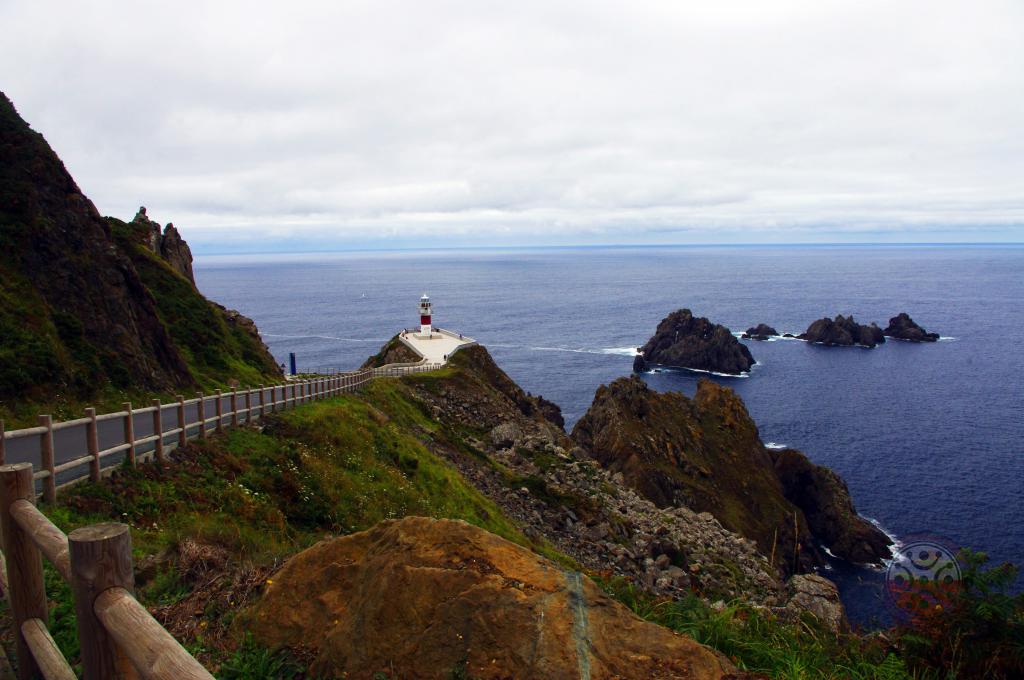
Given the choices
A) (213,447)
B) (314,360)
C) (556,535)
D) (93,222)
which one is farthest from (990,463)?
(314,360)

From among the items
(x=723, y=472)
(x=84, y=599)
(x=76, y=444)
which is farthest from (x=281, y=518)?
(x=723, y=472)

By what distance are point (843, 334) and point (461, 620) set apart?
4891 inches

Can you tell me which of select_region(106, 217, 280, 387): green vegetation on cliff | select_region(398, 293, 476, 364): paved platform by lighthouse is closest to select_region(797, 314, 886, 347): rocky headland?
select_region(398, 293, 476, 364): paved platform by lighthouse

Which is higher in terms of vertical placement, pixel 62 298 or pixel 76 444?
pixel 62 298

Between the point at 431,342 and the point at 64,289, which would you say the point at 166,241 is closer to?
the point at 64,289

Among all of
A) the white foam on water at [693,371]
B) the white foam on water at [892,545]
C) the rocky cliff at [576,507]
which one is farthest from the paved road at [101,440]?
the white foam on water at [693,371]

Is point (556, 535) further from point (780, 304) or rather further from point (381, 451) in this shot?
point (780, 304)

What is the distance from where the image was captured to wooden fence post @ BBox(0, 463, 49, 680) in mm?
4543

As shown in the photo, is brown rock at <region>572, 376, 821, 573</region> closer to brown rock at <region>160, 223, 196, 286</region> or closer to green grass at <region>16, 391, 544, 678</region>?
green grass at <region>16, 391, 544, 678</region>

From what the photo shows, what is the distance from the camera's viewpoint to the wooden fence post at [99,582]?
10.9ft

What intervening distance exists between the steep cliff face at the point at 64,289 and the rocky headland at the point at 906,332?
12341cm

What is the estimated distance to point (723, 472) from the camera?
49812 millimetres

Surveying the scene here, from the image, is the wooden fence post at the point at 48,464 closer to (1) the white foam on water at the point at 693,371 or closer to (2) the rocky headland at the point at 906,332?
(1) the white foam on water at the point at 693,371

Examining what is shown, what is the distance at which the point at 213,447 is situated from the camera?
17422mm
